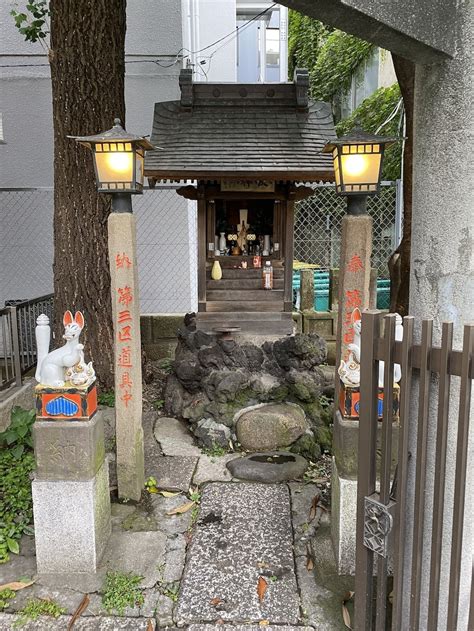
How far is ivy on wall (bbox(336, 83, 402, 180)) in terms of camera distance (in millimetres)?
11180

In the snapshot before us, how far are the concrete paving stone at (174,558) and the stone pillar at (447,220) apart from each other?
1687mm

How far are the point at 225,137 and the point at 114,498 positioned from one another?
4.32 meters

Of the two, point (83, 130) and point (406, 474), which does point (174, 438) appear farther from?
point (83, 130)

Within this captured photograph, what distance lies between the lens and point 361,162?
350 cm

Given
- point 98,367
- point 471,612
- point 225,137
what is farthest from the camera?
point 98,367

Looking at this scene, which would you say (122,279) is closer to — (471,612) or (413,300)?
(413,300)

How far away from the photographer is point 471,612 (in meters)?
1.81

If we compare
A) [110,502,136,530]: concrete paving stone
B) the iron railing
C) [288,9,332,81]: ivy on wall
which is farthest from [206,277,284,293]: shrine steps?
[288,9,332,81]: ivy on wall

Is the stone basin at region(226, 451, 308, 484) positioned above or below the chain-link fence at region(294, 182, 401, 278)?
below

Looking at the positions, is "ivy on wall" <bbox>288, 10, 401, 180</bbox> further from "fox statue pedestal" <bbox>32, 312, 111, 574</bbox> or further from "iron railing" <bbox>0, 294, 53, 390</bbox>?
"fox statue pedestal" <bbox>32, 312, 111, 574</bbox>

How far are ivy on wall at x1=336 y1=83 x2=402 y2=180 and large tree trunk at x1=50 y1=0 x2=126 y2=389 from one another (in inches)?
260

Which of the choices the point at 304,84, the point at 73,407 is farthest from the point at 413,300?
the point at 304,84

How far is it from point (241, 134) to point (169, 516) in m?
4.48

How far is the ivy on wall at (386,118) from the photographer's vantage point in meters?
11.2
